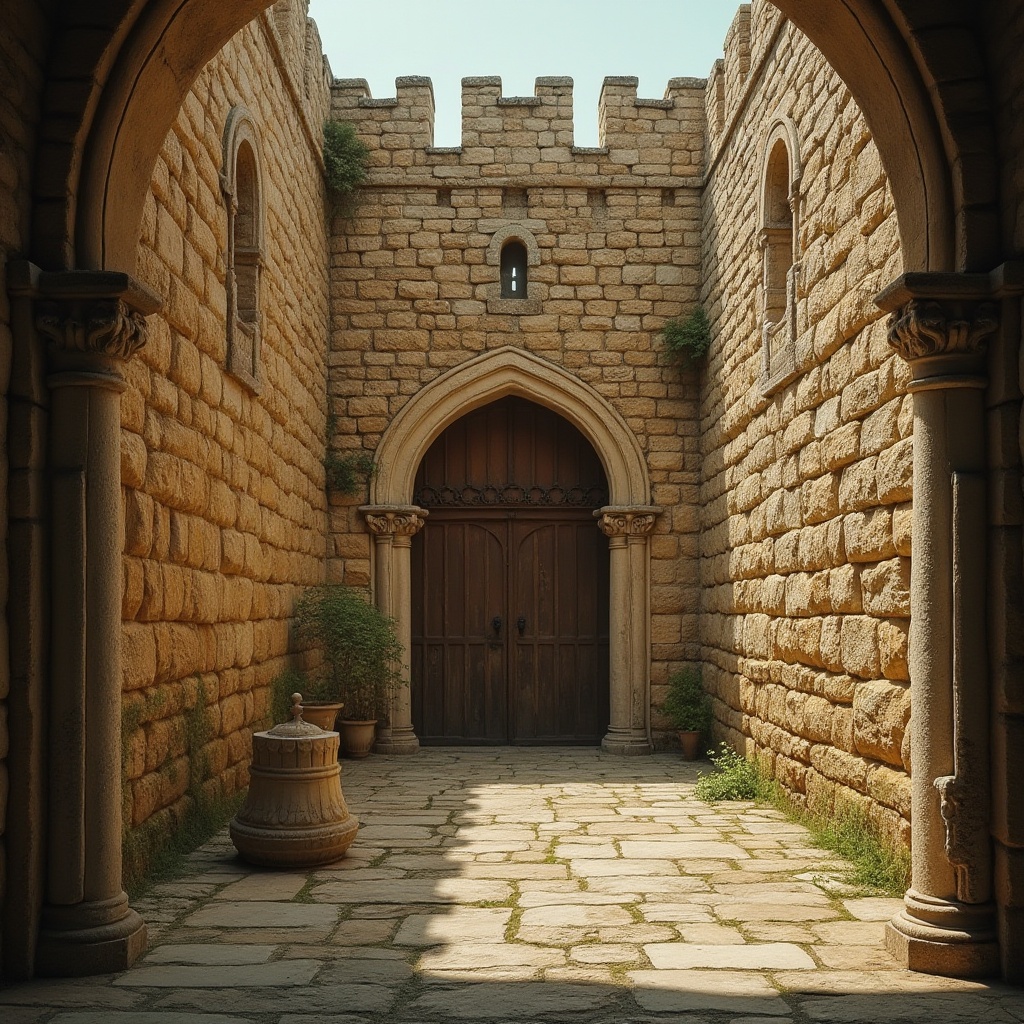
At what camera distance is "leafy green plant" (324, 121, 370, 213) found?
379 inches

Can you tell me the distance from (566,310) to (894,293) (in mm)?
6320

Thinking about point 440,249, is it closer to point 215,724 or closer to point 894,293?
point 215,724

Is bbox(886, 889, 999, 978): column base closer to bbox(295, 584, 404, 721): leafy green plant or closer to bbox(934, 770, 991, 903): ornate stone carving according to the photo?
bbox(934, 770, 991, 903): ornate stone carving

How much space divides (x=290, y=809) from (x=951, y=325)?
328 centimetres

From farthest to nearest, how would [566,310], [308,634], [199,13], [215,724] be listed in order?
[566,310] < [308,634] < [215,724] < [199,13]

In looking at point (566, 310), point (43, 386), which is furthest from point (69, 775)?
point (566, 310)

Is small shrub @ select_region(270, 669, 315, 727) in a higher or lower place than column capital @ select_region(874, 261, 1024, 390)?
lower

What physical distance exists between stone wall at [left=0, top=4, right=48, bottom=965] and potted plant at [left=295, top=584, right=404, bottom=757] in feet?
15.8

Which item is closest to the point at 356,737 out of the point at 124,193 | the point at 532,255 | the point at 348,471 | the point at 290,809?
the point at 348,471

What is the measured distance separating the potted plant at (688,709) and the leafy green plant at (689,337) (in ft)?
8.54

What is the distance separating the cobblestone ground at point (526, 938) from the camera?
10.3 feet

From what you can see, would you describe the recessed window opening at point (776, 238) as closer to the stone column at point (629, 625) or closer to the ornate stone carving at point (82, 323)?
the stone column at point (629, 625)

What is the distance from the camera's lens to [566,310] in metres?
9.83

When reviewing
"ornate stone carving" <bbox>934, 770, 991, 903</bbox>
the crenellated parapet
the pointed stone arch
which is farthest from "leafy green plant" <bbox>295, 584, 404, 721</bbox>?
"ornate stone carving" <bbox>934, 770, 991, 903</bbox>
